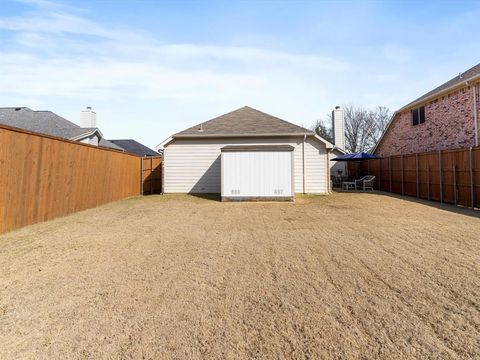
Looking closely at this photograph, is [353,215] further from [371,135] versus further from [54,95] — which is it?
[371,135]

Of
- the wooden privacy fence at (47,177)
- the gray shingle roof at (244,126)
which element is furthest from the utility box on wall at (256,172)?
the wooden privacy fence at (47,177)

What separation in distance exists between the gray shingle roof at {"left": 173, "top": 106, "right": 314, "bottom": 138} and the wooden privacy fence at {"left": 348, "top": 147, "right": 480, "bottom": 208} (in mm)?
5270

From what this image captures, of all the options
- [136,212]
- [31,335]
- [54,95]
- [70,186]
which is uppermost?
[54,95]

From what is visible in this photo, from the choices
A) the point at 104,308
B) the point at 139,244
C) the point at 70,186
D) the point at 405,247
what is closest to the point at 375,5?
the point at 405,247

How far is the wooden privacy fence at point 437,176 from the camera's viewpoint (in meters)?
9.98

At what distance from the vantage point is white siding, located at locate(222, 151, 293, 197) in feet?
40.6

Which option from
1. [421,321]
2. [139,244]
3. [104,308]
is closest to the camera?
[421,321]

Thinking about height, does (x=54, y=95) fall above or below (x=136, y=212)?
above

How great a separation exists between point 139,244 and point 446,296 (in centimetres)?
495

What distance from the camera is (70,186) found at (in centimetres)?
902

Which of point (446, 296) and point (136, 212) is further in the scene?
point (136, 212)

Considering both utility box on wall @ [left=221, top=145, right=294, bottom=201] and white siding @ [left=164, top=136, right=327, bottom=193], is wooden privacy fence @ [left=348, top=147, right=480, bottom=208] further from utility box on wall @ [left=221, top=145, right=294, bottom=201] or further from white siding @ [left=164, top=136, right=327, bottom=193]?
white siding @ [left=164, top=136, right=327, bottom=193]

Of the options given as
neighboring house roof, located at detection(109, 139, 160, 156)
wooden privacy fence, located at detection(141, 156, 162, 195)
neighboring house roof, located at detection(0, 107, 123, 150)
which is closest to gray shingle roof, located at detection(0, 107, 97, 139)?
neighboring house roof, located at detection(0, 107, 123, 150)

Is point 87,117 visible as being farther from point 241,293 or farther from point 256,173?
point 241,293
